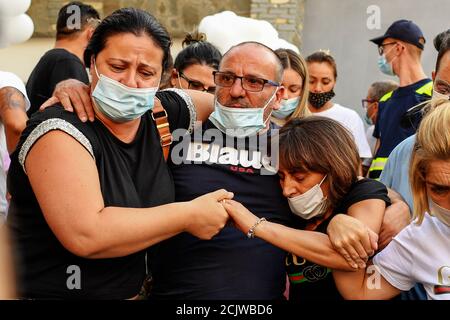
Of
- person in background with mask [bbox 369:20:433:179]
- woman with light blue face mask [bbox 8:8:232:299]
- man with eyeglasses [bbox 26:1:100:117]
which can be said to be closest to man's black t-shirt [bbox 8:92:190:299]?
woman with light blue face mask [bbox 8:8:232:299]

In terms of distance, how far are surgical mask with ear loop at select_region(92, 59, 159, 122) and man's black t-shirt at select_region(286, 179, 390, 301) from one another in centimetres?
85

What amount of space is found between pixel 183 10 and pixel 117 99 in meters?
9.16

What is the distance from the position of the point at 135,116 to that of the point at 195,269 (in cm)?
63

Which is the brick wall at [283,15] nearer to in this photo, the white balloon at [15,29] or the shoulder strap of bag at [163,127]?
the white balloon at [15,29]

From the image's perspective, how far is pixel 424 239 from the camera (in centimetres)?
222

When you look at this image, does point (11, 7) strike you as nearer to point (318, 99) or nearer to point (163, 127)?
point (318, 99)

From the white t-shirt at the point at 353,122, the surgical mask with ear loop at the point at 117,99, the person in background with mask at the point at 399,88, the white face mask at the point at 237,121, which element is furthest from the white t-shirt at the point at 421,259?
the white t-shirt at the point at 353,122

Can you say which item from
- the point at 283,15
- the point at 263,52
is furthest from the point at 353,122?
the point at 283,15

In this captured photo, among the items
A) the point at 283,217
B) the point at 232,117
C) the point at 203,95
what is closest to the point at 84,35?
the point at 203,95

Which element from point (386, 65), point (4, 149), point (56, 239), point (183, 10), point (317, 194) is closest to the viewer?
point (56, 239)

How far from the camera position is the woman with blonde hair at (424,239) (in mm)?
2143

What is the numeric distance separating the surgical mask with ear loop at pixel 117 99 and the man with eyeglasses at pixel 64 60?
2003mm

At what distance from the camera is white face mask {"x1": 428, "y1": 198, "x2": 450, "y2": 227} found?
216 centimetres
